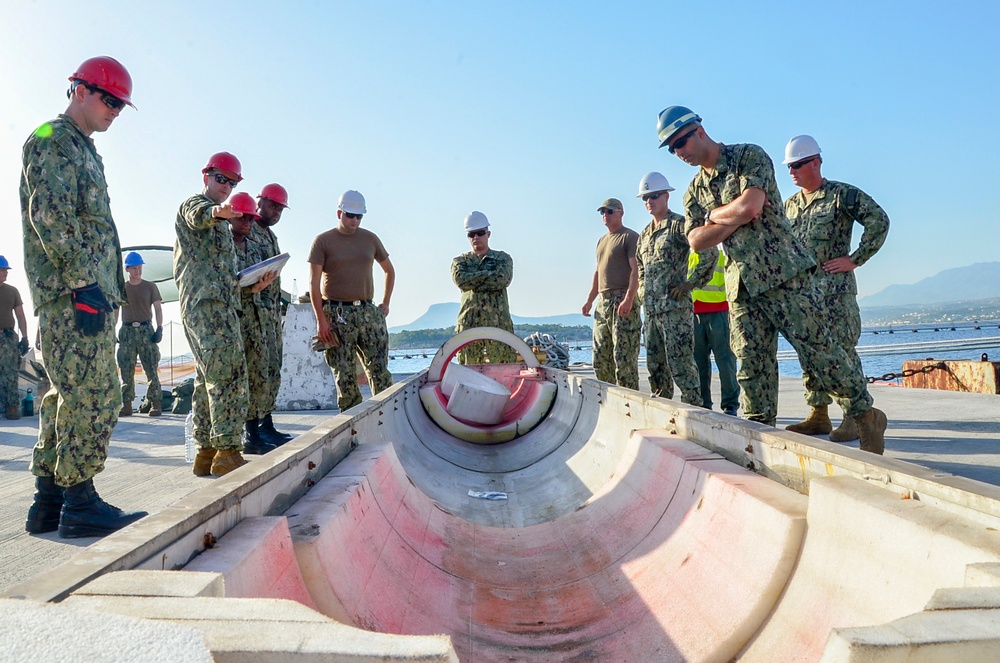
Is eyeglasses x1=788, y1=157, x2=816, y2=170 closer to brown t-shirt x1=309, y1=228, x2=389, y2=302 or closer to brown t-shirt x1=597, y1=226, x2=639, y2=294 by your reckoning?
brown t-shirt x1=597, y1=226, x2=639, y2=294

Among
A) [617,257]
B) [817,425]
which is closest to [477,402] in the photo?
[617,257]

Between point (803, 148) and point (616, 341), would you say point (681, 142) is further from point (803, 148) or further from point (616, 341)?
point (616, 341)

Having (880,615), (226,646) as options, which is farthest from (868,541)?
(226,646)

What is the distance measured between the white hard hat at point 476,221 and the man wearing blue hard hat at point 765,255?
4.07 meters

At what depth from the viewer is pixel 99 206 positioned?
3045 mm

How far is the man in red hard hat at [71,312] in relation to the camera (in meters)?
2.79

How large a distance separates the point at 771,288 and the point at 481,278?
14.7ft

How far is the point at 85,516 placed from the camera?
2783mm

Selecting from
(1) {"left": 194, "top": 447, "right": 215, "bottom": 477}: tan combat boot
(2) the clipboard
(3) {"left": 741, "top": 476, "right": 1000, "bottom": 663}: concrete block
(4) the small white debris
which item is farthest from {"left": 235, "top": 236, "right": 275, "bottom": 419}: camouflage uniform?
(3) {"left": 741, "top": 476, "right": 1000, "bottom": 663}: concrete block

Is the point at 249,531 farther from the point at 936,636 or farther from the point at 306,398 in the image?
the point at 306,398

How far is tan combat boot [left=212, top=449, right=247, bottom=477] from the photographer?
386 centimetres

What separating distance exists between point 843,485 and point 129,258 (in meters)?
8.98

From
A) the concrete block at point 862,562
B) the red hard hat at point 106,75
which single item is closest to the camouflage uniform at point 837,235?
the concrete block at point 862,562

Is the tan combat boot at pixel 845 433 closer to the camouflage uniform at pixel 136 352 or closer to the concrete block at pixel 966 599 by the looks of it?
the concrete block at pixel 966 599
